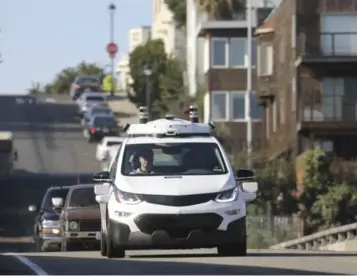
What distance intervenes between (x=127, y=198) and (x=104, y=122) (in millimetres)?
60586

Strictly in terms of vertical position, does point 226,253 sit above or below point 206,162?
below

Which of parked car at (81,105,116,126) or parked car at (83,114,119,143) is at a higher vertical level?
parked car at (81,105,116,126)

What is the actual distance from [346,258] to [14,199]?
145 ft

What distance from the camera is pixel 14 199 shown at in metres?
62.9

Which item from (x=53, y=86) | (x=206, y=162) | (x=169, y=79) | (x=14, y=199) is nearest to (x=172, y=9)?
(x=169, y=79)

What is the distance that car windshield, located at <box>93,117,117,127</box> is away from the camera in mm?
79688

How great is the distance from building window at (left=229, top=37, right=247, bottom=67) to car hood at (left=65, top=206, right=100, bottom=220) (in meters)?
39.5

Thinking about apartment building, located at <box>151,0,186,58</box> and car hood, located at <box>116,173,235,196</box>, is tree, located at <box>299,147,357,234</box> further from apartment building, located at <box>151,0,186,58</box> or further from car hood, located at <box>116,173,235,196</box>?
apartment building, located at <box>151,0,186,58</box>

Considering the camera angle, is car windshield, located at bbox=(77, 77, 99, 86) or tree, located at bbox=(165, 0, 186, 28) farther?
car windshield, located at bbox=(77, 77, 99, 86)

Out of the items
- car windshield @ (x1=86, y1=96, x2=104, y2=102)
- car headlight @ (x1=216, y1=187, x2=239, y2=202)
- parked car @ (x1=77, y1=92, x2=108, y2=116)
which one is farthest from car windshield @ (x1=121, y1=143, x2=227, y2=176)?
car windshield @ (x1=86, y1=96, x2=104, y2=102)

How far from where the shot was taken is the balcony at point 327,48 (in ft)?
174

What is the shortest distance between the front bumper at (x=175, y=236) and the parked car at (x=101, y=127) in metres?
59.3

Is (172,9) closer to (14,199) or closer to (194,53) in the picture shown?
(194,53)

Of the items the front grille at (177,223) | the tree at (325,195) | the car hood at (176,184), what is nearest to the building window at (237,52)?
the tree at (325,195)
